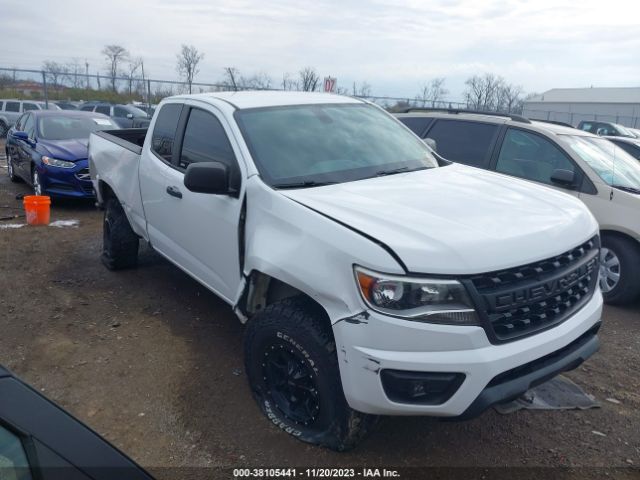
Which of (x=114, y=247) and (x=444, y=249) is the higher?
(x=444, y=249)

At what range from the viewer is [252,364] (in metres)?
3.15

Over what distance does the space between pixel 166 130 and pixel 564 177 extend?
393 cm

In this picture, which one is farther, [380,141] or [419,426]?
[380,141]

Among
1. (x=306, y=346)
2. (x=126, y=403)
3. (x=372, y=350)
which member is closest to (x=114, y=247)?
(x=126, y=403)

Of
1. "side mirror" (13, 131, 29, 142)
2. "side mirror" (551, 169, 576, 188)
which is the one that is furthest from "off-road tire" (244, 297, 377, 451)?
"side mirror" (13, 131, 29, 142)

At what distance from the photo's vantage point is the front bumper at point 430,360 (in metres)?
2.35

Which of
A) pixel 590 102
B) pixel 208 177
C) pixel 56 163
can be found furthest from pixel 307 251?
pixel 590 102

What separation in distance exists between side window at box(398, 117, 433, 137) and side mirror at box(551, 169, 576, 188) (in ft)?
6.09

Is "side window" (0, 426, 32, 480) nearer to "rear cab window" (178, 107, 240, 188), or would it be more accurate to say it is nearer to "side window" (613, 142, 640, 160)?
"rear cab window" (178, 107, 240, 188)

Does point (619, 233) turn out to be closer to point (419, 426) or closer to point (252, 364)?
point (419, 426)

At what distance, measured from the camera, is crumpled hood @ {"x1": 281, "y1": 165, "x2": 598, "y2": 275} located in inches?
94.7

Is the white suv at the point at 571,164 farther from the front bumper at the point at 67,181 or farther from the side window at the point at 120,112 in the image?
the side window at the point at 120,112

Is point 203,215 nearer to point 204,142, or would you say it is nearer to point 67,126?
point 204,142

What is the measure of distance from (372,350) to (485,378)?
0.52 m
